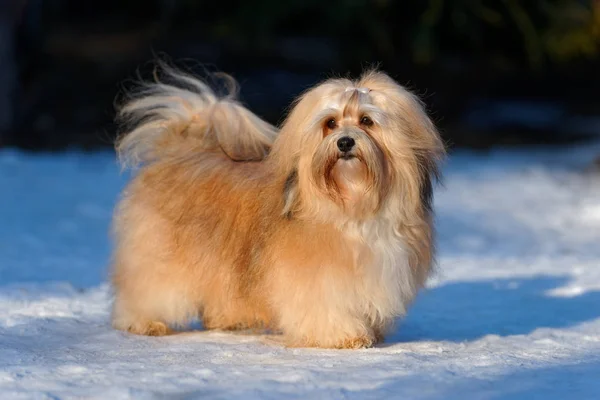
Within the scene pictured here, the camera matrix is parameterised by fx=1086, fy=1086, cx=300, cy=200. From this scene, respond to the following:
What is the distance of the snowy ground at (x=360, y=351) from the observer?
4.49m

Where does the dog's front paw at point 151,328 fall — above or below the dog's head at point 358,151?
below

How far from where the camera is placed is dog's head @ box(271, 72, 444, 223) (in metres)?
5.09

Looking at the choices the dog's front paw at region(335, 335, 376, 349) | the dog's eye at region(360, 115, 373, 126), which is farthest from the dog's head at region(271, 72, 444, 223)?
the dog's front paw at region(335, 335, 376, 349)

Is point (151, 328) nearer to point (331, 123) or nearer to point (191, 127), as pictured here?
point (191, 127)

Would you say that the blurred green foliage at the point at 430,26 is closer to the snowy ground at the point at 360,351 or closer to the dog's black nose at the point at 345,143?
the snowy ground at the point at 360,351

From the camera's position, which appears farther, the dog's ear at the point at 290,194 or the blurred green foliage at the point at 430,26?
the blurred green foliage at the point at 430,26

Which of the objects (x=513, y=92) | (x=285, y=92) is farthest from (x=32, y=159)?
(x=513, y=92)

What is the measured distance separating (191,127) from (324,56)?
12.9m

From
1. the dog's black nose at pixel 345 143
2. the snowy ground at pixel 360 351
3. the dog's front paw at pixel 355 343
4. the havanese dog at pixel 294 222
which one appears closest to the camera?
the snowy ground at pixel 360 351

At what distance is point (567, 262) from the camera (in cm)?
880

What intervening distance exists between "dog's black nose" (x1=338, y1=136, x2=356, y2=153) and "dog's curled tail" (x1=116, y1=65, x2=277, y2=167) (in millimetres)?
1167

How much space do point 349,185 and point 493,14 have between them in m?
12.9

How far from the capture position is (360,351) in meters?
Result: 5.28

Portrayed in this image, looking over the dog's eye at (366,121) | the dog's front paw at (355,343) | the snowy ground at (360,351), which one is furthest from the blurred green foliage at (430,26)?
the dog's front paw at (355,343)
